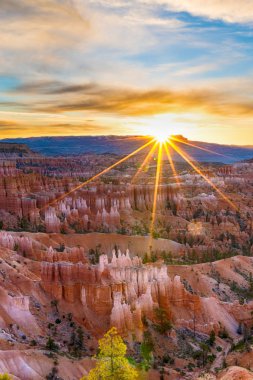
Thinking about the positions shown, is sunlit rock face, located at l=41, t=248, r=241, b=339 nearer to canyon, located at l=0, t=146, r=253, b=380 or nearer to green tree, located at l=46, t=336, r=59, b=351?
canyon, located at l=0, t=146, r=253, b=380

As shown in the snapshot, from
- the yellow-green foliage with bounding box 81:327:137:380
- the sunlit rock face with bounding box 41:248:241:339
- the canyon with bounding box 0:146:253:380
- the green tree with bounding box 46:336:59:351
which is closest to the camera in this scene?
the yellow-green foliage with bounding box 81:327:137:380

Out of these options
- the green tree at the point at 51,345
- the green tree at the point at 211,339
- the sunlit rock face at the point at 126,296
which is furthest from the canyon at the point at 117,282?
the green tree at the point at 211,339

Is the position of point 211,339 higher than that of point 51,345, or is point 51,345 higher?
point 51,345

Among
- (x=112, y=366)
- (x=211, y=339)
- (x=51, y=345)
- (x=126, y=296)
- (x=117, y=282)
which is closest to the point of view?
(x=112, y=366)

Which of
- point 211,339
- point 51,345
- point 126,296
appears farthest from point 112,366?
point 211,339

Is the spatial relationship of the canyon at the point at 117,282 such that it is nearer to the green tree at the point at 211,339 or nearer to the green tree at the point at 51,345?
the green tree at the point at 51,345

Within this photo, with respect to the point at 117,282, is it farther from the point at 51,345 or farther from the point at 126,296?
the point at 51,345

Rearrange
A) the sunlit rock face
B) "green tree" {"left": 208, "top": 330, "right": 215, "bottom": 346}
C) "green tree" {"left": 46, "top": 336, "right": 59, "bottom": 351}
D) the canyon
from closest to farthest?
"green tree" {"left": 46, "top": 336, "right": 59, "bottom": 351} → the canyon → the sunlit rock face → "green tree" {"left": 208, "top": 330, "right": 215, "bottom": 346}

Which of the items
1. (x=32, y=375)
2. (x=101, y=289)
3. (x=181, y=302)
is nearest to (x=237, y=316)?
(x=181, y=302)

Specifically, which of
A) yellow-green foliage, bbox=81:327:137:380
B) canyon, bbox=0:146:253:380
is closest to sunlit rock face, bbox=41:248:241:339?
canyon, bbox=0:146:253:380

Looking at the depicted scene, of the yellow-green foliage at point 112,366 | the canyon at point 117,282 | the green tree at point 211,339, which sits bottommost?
the green tree at point 211,339

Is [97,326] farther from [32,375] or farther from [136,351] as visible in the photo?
[32,375]
